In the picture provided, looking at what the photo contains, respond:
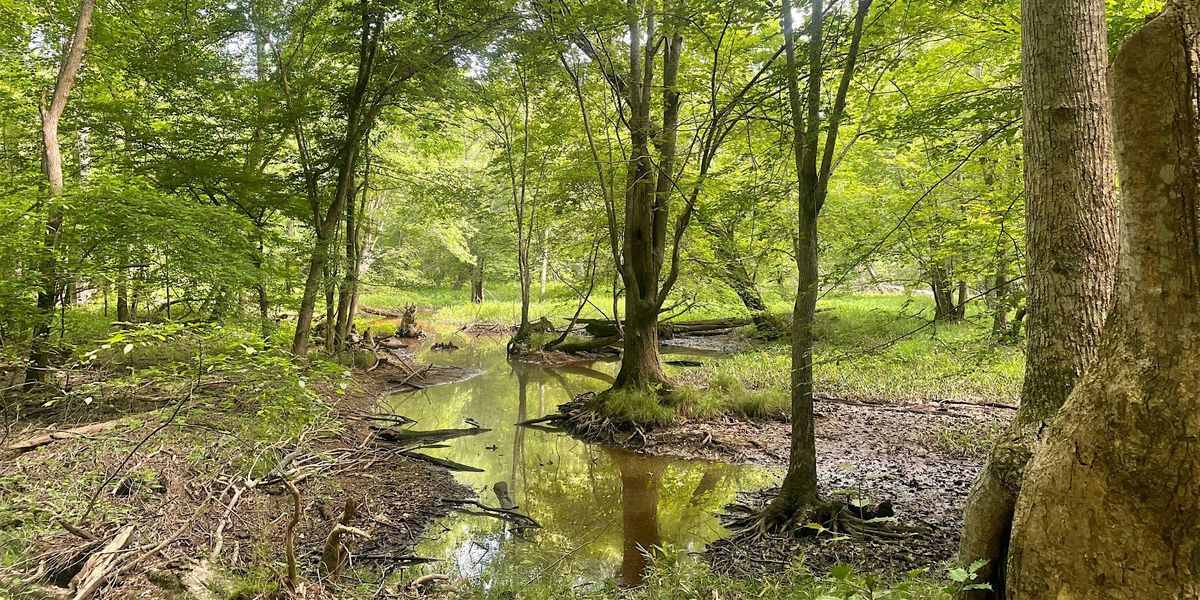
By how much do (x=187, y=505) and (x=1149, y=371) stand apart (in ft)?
16.9

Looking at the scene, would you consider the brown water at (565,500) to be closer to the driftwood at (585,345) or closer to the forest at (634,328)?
the forest at (634,328)

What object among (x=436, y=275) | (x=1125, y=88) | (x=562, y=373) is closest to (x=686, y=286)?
(x=562, y=373)

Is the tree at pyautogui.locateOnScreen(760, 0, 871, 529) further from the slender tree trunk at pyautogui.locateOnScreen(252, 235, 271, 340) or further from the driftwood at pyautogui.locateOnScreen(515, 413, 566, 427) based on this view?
the slender tree trunk at pyautogui.locateOnScreen(252, 235, 271, 340)

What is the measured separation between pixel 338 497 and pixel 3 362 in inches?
139

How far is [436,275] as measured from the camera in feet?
119

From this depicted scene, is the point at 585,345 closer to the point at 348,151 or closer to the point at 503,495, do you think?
the point at 348,151

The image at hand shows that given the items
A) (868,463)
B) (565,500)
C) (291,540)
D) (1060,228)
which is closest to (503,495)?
(565,500)

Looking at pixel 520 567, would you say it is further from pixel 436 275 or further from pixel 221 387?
pixel 436 275

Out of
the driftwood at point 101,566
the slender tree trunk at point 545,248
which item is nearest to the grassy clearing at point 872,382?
the driftwood at point 101,566

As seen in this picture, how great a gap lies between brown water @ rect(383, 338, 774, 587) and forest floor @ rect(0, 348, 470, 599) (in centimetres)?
68

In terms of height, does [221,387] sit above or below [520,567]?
above

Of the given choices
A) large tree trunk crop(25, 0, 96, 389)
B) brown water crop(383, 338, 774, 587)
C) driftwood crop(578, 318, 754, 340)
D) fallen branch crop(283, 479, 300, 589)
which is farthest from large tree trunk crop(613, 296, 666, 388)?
driftwood crop(578, 318, 754, 340)

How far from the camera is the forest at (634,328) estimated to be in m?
2.27

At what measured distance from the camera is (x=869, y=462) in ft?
23.9
